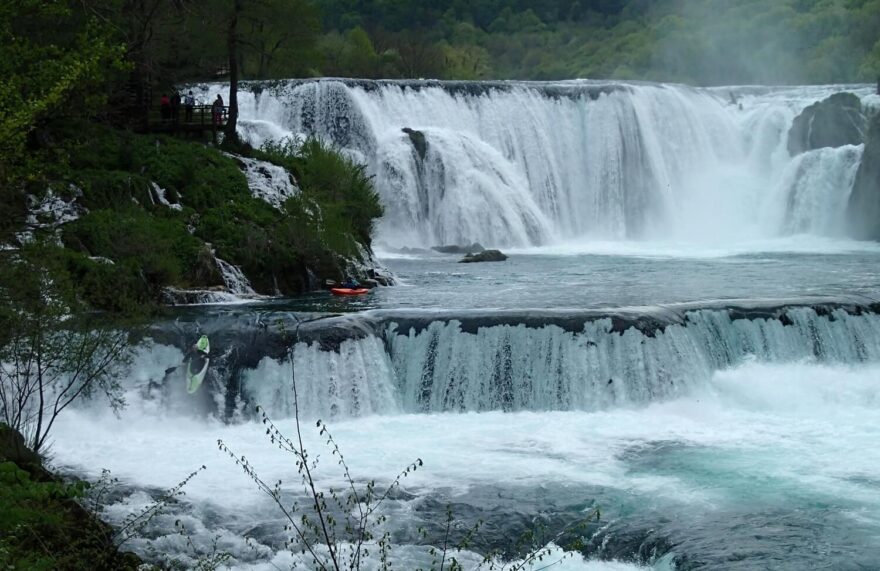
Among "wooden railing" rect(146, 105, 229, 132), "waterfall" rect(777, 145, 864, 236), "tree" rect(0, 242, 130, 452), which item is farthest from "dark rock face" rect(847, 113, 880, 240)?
"tree" rect(0, 242, 130, 452)

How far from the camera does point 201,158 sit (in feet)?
87.5

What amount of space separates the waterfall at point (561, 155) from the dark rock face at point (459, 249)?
2.85 ft

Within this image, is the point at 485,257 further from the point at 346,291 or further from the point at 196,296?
the point at 196,296

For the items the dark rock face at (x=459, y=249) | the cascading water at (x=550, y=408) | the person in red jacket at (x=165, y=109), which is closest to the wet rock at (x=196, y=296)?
the cascading water at (x=550, y=408)

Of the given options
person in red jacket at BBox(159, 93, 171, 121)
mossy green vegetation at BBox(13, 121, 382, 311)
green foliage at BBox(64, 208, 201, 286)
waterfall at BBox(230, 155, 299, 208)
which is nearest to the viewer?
green foliage at BBox(64, 208, 201, 286)

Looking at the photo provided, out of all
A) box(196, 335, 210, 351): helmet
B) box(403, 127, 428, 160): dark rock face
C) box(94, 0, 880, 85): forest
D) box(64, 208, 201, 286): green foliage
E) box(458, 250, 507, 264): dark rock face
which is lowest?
box(196, 335, 210, 351): helmet

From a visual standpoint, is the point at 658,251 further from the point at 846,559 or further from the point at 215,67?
the point at 846,559

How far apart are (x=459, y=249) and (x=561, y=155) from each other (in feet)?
21.9

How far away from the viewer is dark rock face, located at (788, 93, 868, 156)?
40.5 m

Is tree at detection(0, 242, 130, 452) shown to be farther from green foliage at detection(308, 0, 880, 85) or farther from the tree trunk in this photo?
green foliage at detection(308, 0, 880, 85)

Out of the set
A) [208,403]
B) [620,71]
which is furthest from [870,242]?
[620,71]

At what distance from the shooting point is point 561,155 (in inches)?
1529

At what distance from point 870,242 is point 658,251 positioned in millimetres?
6441

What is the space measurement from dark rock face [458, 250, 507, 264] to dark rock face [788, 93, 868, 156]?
1456cm
